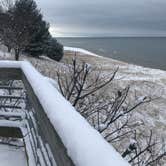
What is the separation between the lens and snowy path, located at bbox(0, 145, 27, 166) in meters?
4.28

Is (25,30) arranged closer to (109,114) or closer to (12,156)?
(109,114)

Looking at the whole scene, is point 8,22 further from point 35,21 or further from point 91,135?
point 91,135

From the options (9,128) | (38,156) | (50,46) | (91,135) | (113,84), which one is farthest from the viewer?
(50,46)

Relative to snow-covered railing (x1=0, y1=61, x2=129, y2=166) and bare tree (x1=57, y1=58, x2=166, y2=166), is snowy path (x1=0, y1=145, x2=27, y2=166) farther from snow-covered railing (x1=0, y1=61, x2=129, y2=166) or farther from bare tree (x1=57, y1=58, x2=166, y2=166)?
bare tree (x1=57, y1=58, x2=166, y2=166)

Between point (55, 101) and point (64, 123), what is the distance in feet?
1.77

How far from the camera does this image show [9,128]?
4.74 meters

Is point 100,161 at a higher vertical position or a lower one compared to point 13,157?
higher

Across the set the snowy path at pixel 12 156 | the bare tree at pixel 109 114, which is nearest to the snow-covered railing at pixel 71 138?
the snowy path at pixel 12 156

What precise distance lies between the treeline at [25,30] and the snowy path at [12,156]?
1087 inches

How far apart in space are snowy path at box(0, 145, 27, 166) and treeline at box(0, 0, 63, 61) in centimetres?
2762

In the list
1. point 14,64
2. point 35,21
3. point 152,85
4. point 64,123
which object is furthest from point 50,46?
point 64,123

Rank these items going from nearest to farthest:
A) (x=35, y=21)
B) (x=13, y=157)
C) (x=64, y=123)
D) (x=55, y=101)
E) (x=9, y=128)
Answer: (x=64, y=123)
(x=55, y=101)
(x=13, y=157)
(x=9, y=128)
(x=35, y=21)

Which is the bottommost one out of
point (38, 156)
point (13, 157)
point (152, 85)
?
point (152, 85)

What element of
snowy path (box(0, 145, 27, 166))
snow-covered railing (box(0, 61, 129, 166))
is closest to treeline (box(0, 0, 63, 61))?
snowy path (box(0, 145, 27, 166))
